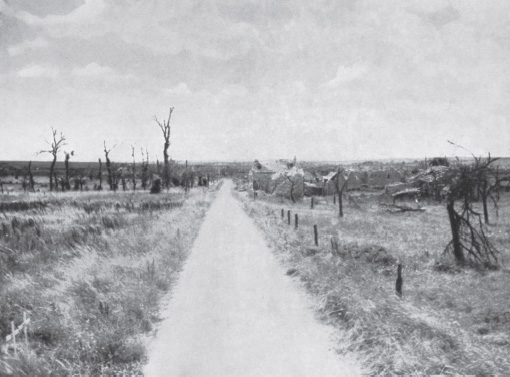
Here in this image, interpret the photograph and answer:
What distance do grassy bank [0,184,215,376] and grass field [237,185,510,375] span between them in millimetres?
3857

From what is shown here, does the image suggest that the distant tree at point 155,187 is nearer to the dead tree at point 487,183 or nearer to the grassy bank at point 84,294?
the grassy bank at point 84,294

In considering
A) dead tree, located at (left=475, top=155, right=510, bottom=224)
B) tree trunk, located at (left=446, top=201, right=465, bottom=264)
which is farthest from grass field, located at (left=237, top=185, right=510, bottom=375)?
dead tree, located at (left=475, top=155, right=510, bottom=224)

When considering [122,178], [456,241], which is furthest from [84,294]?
[122,178]

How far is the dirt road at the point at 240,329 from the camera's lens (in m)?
5.25

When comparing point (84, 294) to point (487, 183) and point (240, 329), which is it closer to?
point (240, 329)

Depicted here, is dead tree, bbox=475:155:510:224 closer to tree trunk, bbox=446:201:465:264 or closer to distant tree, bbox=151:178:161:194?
tree trunk, bbox=446:201:465:264

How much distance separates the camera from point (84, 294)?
7297mm

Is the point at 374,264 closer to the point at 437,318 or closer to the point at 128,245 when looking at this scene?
the point at 437,318

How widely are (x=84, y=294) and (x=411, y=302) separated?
7.47 metres

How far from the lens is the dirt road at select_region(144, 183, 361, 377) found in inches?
207

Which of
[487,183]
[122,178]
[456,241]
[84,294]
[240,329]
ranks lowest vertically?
[240,329]

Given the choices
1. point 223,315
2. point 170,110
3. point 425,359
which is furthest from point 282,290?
point 170,110

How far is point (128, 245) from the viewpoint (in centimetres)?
1195

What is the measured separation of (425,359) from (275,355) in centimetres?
238
